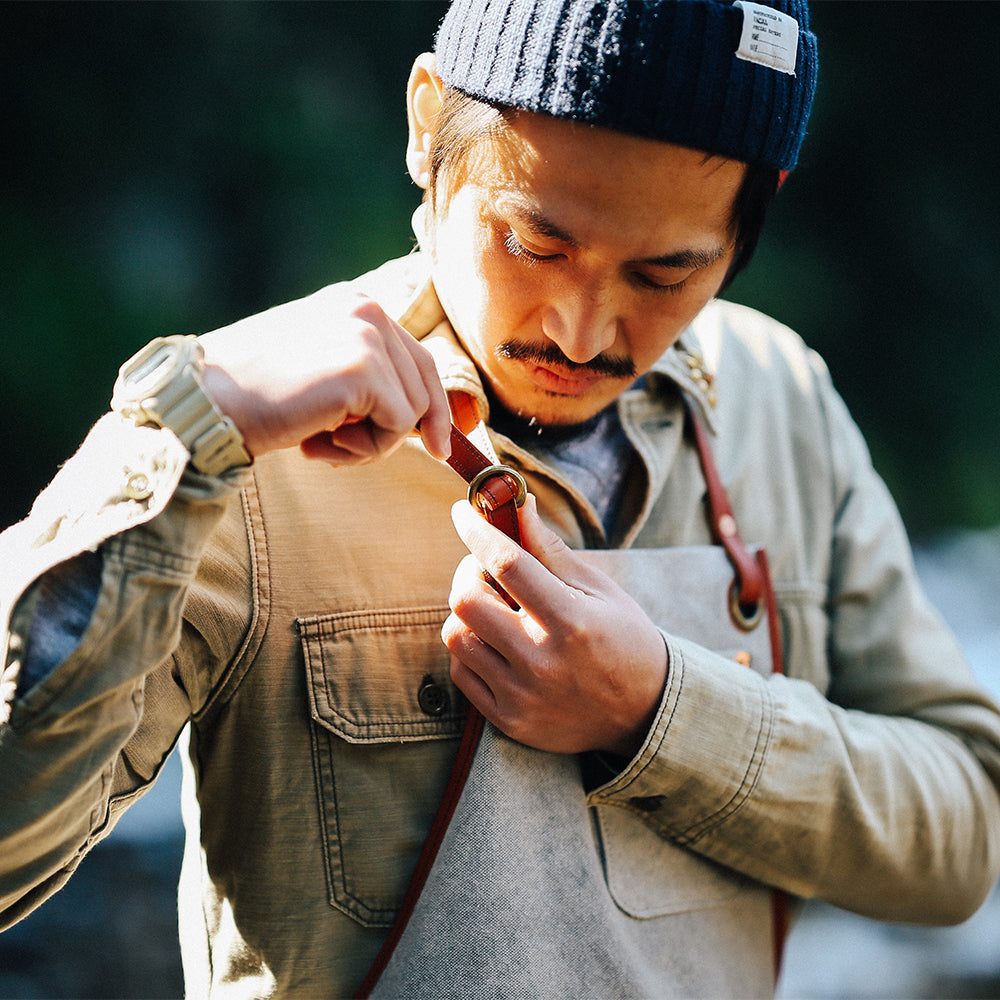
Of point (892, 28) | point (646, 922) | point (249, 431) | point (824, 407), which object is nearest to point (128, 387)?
point (249, 431)

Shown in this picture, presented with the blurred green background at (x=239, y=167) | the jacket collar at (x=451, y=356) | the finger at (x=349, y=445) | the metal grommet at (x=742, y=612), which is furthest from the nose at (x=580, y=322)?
the blurred green background at (x=239, y=167)

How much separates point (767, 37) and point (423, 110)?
454 mm

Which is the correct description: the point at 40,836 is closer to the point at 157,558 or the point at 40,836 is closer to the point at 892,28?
the point at 157,558

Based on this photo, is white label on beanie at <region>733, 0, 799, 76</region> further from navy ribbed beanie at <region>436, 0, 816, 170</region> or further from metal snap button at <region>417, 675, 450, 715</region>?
metal snap button at <region>417, 675, 450, 715</region>

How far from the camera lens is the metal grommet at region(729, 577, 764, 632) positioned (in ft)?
4.80

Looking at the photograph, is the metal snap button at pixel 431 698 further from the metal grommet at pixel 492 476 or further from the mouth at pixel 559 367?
the mouth at pixel 559 367

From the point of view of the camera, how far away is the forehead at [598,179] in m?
1.06

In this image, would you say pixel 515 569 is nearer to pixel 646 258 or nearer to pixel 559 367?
pixel 559 367

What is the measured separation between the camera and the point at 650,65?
1.03m

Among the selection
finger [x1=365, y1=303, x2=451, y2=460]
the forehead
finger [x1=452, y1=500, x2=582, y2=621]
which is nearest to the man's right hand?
finger [x1=365, y1=303, x2=451, y2=460]

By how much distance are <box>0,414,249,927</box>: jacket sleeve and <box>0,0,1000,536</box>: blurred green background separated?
160cm

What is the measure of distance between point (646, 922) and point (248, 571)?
73cm

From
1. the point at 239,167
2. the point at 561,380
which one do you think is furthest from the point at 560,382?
the point at 239,167

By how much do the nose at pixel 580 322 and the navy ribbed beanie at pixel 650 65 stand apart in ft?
0.64
